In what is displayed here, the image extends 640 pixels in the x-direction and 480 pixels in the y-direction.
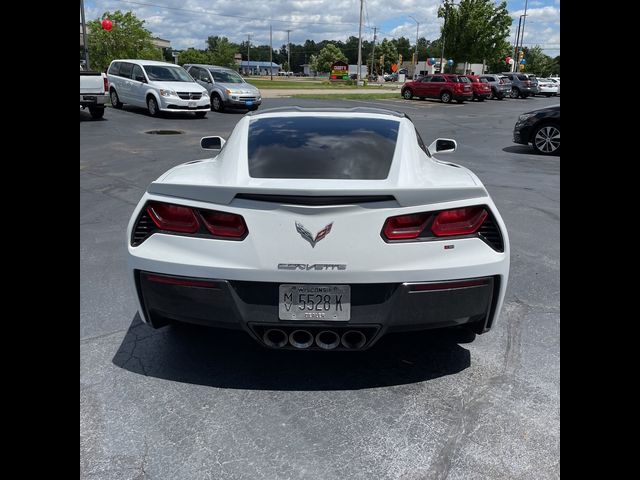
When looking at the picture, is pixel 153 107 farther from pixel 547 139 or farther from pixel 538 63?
pixel 538 63

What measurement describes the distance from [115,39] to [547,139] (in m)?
35.3

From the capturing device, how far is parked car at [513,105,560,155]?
42.7 ft

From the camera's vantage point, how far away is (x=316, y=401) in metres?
3.00

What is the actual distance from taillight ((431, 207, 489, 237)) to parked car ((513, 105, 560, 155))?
11113 mm

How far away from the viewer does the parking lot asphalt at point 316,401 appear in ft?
8.21

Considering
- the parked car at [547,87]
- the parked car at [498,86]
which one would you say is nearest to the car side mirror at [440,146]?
the parked car at [498,86]

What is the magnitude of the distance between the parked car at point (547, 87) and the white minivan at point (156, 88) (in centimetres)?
3611

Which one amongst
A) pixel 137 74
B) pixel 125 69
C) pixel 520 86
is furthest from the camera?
pixel 520 86

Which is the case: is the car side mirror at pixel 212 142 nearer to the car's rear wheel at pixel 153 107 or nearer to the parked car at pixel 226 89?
the car's rear wheel at pixel 153 107

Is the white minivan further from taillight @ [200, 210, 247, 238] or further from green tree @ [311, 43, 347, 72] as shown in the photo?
green tree @ [311, 43, 347, 72]

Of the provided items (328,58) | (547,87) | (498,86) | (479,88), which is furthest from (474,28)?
(328,58)
